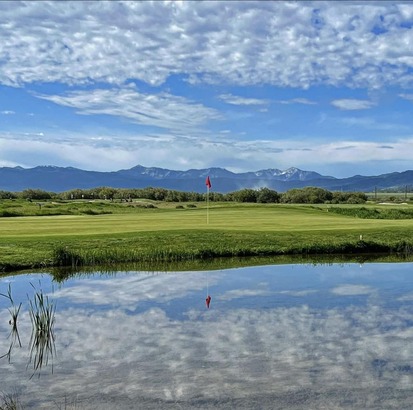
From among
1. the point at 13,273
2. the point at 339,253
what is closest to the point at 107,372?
the point at 13,273

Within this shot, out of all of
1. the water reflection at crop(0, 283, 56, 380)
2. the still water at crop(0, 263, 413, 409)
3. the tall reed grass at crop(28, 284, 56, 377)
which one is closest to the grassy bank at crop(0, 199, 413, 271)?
the still water at crop(0, 263, 413, 409)

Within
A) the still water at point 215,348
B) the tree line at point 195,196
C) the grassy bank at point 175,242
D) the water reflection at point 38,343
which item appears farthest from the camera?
the tree line at point 195,196

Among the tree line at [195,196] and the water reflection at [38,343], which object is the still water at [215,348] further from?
the tree line at [195,196]

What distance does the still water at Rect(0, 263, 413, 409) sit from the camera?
11273 mm

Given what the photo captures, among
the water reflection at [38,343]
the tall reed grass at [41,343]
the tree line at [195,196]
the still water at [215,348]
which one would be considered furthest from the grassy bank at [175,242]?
the tree line at [195,196]

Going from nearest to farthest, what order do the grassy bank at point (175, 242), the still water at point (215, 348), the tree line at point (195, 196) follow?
the still water at point (215, 348), the grassy bank at point (175, 242), the tree line at point (195, 196)

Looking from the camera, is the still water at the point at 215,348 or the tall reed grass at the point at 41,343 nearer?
the still water at the point at 215,348

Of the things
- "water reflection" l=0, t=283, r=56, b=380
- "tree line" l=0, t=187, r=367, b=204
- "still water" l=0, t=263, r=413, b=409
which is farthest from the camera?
"tree line" l=0, t=187, r=367, b=204

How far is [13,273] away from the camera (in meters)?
29.1

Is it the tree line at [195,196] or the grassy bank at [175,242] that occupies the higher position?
the tree line at [195,196]

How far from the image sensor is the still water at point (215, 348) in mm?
11273

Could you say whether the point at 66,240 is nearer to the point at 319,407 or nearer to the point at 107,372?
the point at 107,372

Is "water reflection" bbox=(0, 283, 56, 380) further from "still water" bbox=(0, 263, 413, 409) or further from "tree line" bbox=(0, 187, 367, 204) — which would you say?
"tree line" bbox=(0, 187, 367, 204)

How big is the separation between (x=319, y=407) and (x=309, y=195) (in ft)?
372
